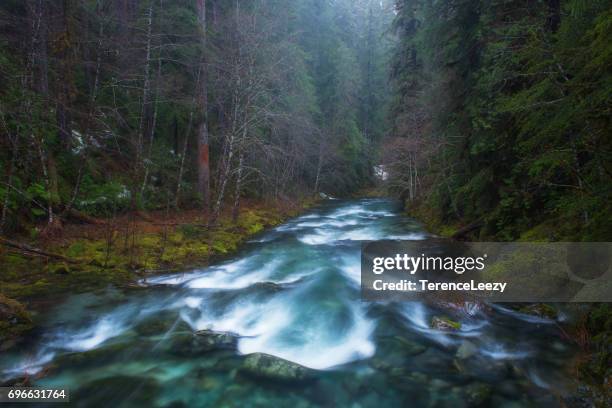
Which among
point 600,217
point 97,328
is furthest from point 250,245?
point 600,217

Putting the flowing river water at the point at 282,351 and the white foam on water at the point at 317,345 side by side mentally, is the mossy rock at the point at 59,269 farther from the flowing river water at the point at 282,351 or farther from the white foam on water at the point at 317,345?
the white foam on water at the point at 317,345

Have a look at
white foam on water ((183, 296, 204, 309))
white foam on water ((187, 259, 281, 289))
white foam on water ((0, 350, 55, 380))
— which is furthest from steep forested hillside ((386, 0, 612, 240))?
white foam on water ((0, 350, 55, 380))

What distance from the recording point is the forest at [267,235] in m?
4.71

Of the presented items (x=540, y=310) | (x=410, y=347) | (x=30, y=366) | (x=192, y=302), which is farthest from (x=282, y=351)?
(x=540, y=310)

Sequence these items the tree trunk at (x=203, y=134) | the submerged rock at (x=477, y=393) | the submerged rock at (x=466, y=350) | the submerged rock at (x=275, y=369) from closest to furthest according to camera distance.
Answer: the submerged rock at (x=477, y=393) < the submerged rock at (x=275, y=369) < the submerged rock at (x=466, y=350) < the tree trunk at (x=203, y=134)

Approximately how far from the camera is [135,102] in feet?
36.5

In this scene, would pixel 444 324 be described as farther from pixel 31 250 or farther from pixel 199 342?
pixel 31 250

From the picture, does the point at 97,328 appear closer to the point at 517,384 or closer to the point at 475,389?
the point at 475,389

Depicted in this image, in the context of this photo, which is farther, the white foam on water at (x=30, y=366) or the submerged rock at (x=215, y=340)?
the submerged rock at (x=215, y=340)

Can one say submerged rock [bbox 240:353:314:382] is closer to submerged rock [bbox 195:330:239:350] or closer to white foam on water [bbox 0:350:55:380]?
submerged rock [bbox 195:330:239:350]

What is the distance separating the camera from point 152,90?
511 inches

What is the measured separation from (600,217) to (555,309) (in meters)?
2.17

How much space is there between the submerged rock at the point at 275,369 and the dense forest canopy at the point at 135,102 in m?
5.65

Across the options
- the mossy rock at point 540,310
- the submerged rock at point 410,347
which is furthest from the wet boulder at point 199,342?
the mossy rock at point 540,310
